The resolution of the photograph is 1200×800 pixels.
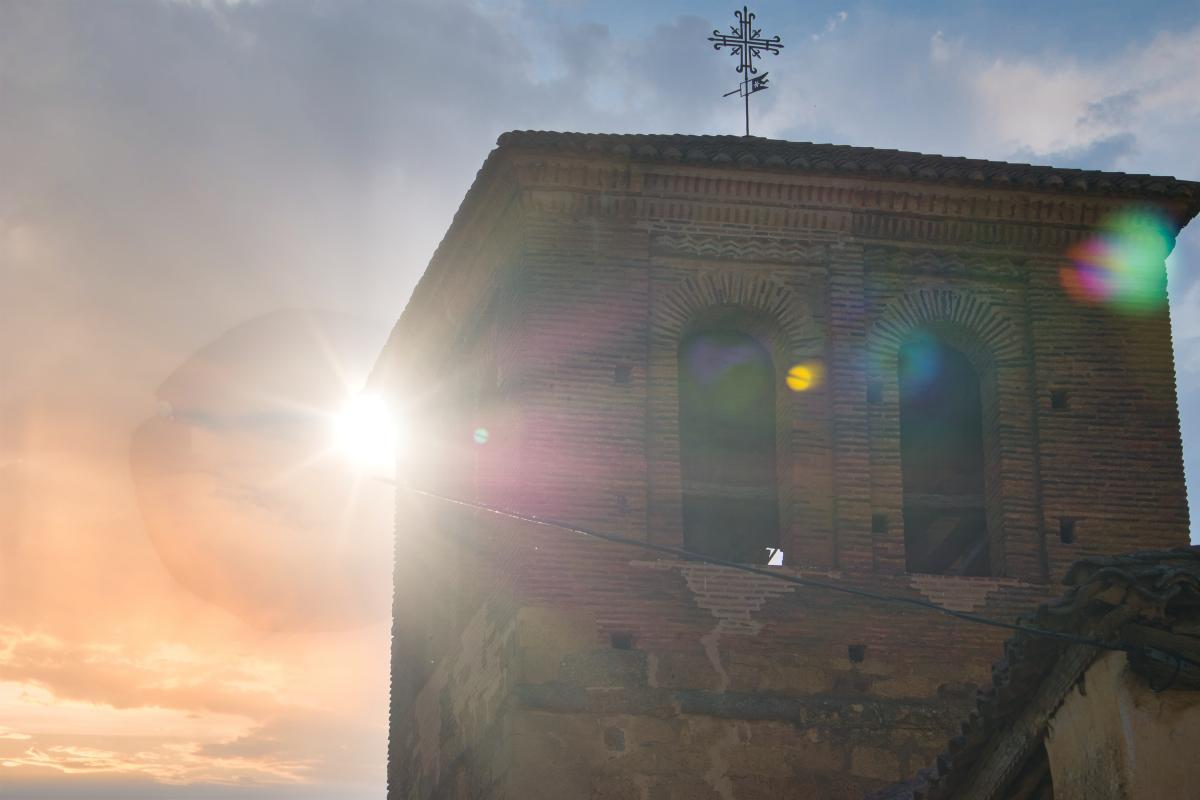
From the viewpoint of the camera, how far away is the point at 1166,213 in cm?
1398

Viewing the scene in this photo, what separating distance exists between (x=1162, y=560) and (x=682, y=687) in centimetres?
495

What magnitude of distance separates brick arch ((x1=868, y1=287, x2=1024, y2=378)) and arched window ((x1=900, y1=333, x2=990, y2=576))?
0.72 feet

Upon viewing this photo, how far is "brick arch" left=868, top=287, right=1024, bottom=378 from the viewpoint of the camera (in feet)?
44.8

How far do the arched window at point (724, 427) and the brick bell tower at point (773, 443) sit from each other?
0.07 ft

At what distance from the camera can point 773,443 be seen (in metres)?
13.6

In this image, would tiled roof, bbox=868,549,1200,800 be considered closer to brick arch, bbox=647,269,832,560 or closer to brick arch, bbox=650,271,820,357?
brick arch, bbox=647,269,832,560

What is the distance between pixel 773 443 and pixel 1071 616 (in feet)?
19.1

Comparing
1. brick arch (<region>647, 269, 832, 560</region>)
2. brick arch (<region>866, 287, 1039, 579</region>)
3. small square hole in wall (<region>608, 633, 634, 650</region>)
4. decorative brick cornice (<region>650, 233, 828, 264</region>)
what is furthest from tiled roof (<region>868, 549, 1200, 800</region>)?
decorative brick cornice (<region>650, 233, 828, 264</region>)

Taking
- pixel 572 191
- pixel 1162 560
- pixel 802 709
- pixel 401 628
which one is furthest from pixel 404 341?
pixel 1162 560

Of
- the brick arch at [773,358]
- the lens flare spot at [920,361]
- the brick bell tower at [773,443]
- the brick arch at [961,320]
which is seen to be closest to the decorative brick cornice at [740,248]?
the brick bell tower at [773,443]

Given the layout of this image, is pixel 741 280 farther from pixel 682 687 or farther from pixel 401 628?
pixel 401 628

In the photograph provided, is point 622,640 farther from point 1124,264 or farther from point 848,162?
point 1124,264

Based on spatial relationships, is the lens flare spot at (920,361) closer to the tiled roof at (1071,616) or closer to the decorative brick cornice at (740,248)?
the decorative brick cornice at (740,248)

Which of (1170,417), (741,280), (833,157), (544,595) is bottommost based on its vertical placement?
(544,595)
